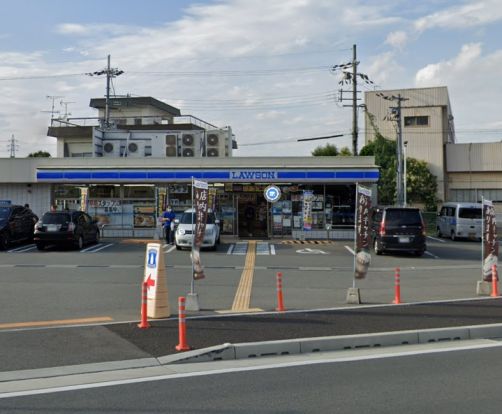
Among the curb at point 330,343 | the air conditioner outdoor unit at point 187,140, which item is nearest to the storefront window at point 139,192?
the air conditioner outdoor unit at point 187,140

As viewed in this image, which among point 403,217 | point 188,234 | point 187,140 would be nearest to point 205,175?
point 188,234

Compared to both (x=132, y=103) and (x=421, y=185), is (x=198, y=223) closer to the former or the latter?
(x=421, y=185)

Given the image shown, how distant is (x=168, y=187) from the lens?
101 ft

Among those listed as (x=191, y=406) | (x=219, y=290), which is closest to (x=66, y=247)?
(x=219, y=290)

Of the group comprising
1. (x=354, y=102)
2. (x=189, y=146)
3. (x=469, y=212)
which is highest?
(x=354, y=102)

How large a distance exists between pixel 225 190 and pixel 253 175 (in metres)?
2.37

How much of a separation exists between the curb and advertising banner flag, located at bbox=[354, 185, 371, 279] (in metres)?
3.46

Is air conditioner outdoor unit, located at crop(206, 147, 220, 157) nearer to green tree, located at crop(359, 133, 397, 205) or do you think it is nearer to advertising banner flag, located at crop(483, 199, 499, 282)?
green tree, located at crop(359, 133, 397, 205)

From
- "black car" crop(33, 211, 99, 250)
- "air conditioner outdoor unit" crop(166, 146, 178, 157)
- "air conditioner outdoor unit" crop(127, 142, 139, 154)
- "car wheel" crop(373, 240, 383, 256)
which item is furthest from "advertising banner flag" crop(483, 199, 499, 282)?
"air conditioner outdoor unit" crop(166, 146, 178, 157)

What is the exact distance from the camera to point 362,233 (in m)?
13.0

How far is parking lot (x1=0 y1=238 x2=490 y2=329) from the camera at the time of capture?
39.0 feet

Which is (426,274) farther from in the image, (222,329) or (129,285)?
(222,329)

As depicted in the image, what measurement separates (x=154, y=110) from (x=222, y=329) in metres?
63.9

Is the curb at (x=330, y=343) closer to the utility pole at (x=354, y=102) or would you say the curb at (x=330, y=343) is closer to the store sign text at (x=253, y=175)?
the store sign text at (x=253, y=175)
